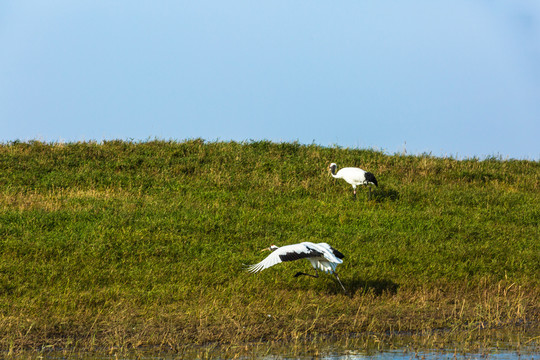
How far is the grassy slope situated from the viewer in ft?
29.5

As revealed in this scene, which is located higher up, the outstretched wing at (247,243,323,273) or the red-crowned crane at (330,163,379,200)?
the red-crowned crane at (330,163,379,200)

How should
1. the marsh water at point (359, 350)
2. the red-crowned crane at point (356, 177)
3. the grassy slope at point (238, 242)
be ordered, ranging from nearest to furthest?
the marsh water at point (359, 350) → the grassy slope at point (238, 242) → the red-crowned crane at point (356, 177)

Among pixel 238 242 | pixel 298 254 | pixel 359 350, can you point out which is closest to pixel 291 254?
pixel 298 254

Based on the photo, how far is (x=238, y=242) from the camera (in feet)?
46.2

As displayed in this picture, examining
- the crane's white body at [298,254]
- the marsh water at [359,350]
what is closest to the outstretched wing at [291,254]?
the crane's white body at [298,254]

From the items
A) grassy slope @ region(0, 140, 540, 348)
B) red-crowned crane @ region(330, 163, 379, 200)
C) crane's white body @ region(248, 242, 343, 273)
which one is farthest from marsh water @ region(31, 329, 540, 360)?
red-crowned crane @ region(330, 163, 379, 200)

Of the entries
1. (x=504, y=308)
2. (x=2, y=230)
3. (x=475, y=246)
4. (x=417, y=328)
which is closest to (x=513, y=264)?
(x=475, y=246)

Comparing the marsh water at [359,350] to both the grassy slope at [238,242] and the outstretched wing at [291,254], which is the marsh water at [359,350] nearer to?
the grassy slope at [238,242]

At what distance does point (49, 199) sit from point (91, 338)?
10.8m

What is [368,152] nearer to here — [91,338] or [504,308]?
[504,308]

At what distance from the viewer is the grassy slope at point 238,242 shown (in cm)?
900

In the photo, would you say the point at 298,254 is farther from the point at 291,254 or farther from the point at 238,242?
the point at 238,242

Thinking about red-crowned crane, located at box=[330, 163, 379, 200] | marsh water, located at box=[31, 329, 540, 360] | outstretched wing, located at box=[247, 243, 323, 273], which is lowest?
marsh water, located at box=[31, 329, 540, 360]

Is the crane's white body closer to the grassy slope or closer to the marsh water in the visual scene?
the grassy slope
